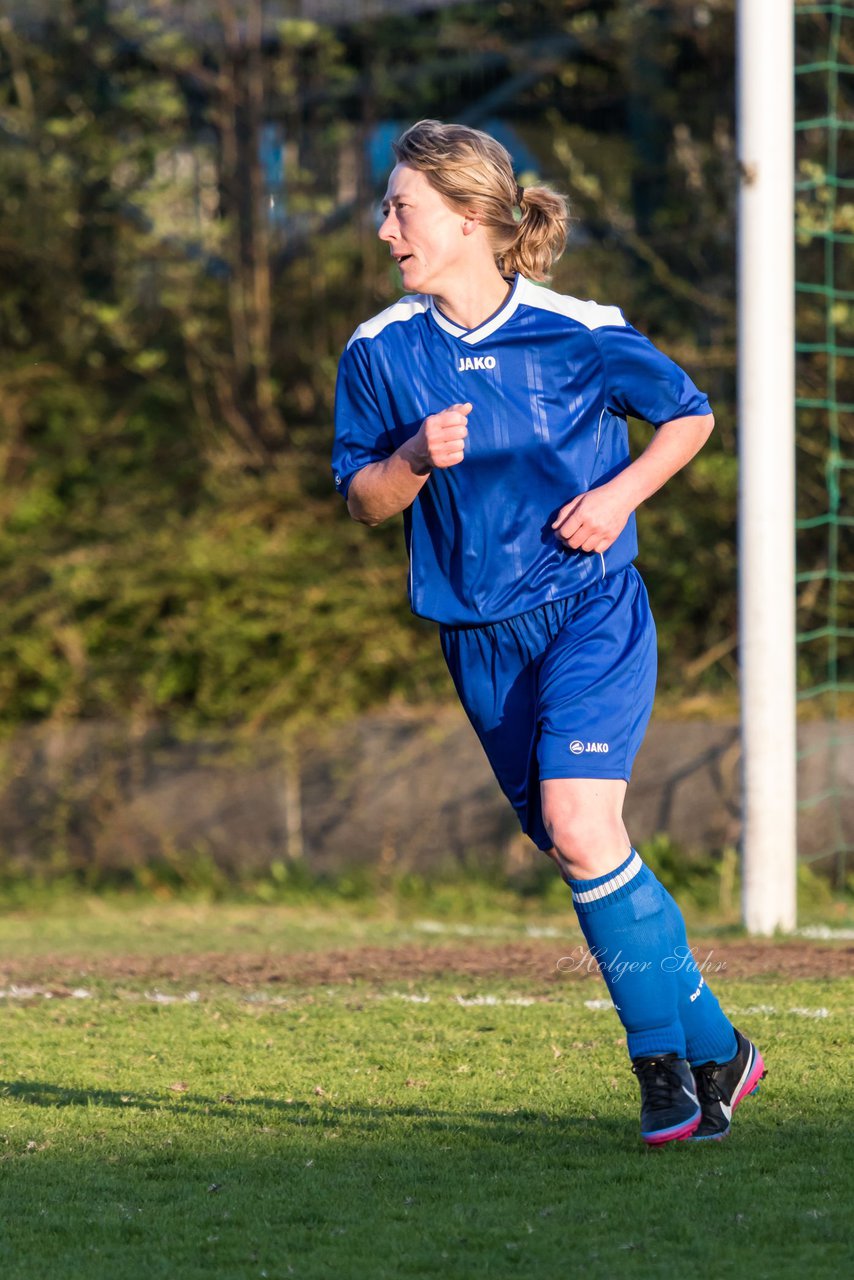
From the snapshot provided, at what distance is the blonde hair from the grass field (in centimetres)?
175

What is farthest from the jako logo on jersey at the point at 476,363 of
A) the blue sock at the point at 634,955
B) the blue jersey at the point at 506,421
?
the blue sock at the point at 634,955

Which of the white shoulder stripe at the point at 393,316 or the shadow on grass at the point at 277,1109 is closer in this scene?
the shadow on grass at the point at 277,1109

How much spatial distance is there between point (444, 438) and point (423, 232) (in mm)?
592

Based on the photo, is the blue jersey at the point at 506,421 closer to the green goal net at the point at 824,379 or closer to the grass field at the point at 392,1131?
the grass field at the point at 392,1131

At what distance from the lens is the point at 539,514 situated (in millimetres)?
3324

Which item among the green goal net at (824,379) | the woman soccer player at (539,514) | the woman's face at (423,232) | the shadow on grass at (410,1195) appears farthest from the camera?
the green goal net at (824,379)

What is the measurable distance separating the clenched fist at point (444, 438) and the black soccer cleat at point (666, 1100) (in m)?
1.15

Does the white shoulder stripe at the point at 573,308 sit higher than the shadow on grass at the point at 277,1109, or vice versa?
the white shoulder stripe at the point at 573,308

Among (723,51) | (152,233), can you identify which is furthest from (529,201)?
(152,233)

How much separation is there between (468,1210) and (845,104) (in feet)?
25.1

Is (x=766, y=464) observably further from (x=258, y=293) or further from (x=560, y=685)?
(x=258, y=293)

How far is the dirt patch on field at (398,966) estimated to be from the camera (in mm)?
4941

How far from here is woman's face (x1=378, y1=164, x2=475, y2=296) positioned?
11.2ft

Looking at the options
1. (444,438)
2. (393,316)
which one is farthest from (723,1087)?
(393,316)
